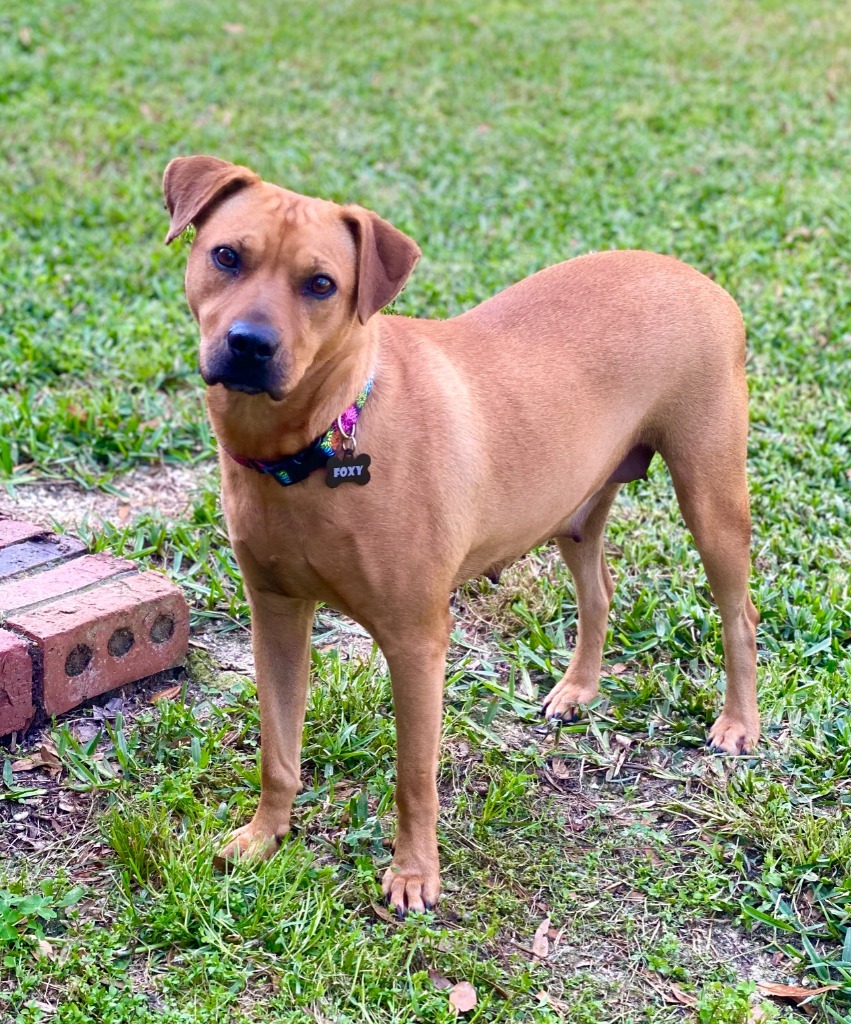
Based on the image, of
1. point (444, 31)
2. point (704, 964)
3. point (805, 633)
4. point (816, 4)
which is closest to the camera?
point (704, 964)

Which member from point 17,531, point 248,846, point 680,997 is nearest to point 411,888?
point 248,846

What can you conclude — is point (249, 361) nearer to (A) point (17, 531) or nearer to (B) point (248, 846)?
(B) point (248, 846)

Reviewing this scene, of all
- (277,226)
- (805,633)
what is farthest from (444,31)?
(277,226)

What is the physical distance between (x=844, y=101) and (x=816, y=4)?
13.1ft

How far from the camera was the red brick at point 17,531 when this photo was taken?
4.36 m

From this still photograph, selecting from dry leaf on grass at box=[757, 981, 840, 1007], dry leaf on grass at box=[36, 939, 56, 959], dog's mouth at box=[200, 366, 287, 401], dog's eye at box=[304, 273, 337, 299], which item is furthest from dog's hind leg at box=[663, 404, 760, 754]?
dry leaf on grass at box=[36, 939, 56, 959]

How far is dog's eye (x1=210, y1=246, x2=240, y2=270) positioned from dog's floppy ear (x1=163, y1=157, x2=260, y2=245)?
0.54ft

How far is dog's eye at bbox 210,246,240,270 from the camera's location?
3.02 m

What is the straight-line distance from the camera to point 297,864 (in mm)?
3527

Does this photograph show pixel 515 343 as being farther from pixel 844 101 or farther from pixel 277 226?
pixel 844 101

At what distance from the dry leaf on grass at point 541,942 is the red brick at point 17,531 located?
229 centimetres

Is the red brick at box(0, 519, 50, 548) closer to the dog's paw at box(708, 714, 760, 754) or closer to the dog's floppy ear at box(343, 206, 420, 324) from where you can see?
the dog's floppy ear at box(343, 206, 420, 324)

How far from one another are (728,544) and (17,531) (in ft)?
8.37

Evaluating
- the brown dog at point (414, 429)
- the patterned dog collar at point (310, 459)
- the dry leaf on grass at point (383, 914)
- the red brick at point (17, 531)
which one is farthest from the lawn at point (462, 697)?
the patterned dog collar at point (310, 459)
